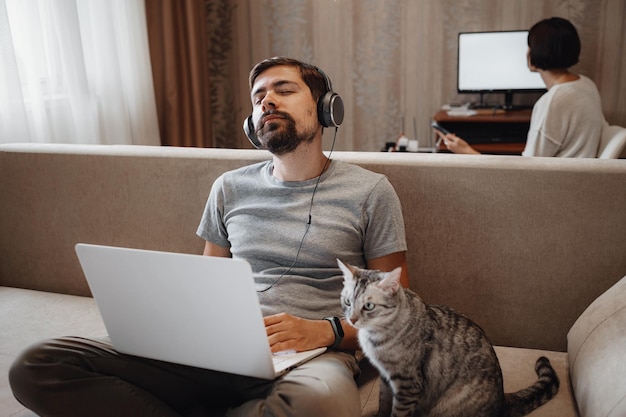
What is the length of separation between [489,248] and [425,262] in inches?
6.6

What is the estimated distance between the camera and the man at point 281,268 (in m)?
1.25

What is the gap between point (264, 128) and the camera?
1571 mm

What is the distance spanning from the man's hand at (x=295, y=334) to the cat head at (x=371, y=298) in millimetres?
109

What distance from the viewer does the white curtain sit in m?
2.70

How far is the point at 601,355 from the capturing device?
1285mm

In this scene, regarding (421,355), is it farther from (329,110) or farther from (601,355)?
(329,110)

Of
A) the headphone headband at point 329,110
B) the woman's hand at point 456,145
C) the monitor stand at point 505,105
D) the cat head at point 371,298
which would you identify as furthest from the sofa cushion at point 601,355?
the monitor stand at point 505,105

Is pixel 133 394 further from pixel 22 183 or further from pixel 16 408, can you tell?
pixel 22 183

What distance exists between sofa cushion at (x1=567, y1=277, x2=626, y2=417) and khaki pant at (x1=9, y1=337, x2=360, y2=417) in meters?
0.45

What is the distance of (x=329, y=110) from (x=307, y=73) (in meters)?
0.12

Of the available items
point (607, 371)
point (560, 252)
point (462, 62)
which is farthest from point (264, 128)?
point (462, 62)

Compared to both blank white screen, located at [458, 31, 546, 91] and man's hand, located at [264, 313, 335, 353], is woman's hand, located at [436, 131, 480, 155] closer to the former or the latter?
blank white screen, located at [458, 31, 546, 91]

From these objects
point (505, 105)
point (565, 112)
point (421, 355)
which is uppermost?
point (565, 112)

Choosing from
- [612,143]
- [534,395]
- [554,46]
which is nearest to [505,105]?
[554,46]
